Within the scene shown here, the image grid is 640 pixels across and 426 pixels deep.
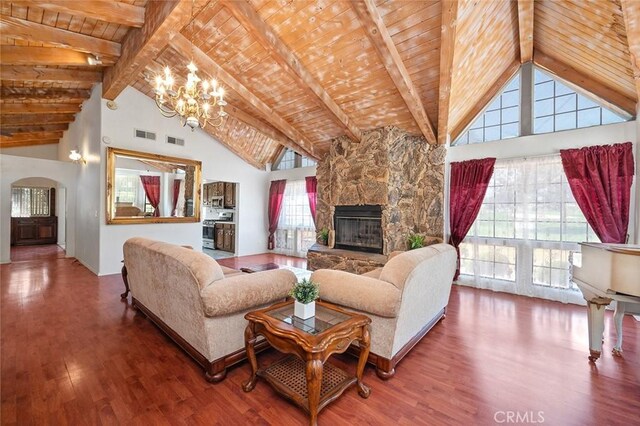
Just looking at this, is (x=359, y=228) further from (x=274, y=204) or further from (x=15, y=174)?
(x=15, y=174)

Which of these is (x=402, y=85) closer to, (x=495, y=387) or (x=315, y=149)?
(x=315, y=149)

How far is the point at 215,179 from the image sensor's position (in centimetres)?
697

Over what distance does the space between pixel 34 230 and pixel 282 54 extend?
403 inches

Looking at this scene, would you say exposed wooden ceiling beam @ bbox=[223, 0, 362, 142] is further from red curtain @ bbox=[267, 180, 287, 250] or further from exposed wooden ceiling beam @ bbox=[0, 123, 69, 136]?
exposed wooden ceiling beam @ bbox=[0, 123, 69, 136]

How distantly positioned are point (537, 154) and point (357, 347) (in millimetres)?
4160

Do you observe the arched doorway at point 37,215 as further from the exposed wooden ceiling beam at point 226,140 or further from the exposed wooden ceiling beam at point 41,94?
the exposed wooden ceiling beam at point 226,140

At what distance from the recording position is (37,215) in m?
8.76

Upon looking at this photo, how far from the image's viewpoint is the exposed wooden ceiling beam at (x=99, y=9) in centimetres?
276

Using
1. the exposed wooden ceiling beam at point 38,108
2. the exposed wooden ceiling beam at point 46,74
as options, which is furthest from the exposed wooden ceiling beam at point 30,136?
the exposed wooden ceiling beam at point 46,74

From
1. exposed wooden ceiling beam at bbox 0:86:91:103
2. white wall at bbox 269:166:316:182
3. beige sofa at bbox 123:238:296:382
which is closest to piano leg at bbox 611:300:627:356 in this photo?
beige sofa at bbox 123:238:296:382

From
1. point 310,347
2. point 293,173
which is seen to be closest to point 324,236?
point 293,173

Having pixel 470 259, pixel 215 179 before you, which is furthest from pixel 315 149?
pixel 470 259

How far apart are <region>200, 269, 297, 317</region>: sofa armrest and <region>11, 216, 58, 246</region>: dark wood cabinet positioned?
1048 centimetres

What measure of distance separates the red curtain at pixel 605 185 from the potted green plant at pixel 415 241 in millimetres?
2244
